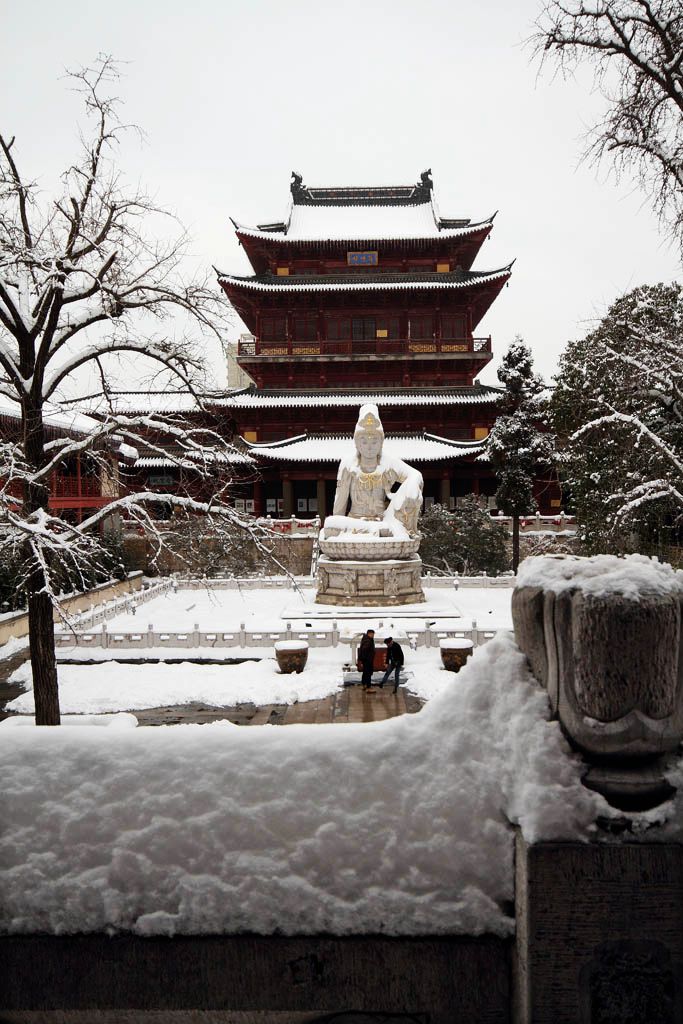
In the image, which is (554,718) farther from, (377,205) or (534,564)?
(377,205)

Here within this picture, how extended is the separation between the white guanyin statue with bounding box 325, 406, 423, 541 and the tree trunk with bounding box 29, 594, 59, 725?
26.8 ft

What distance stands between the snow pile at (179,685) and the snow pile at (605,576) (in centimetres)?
763

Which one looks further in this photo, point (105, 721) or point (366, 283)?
point (366, 283)

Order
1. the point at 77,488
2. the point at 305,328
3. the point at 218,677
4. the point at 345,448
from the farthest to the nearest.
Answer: the point at 305,328, the point at 345,448, the point at 77,488, the point at 218,677

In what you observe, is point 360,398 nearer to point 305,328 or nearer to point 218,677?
point 305,328

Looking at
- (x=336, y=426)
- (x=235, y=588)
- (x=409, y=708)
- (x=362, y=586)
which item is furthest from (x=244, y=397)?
(x=409, y=708)

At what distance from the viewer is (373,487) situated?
1455 centimetres

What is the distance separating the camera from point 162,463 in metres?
25.4

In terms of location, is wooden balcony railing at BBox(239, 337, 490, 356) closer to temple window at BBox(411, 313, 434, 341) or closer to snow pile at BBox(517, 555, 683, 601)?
temple window at BBox(411, 313, 434, 341)

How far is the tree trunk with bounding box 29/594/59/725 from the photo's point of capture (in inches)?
247

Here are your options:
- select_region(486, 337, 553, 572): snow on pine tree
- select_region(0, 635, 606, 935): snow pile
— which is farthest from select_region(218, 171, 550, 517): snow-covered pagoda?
select_region(0, 635, 606, 935): snow pile

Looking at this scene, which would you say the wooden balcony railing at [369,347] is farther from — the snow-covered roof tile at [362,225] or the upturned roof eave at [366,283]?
the snow-covered roof tile at [362,225]

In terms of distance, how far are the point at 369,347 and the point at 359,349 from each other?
425 mm

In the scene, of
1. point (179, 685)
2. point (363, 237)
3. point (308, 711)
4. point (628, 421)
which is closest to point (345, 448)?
point (363, 237)
